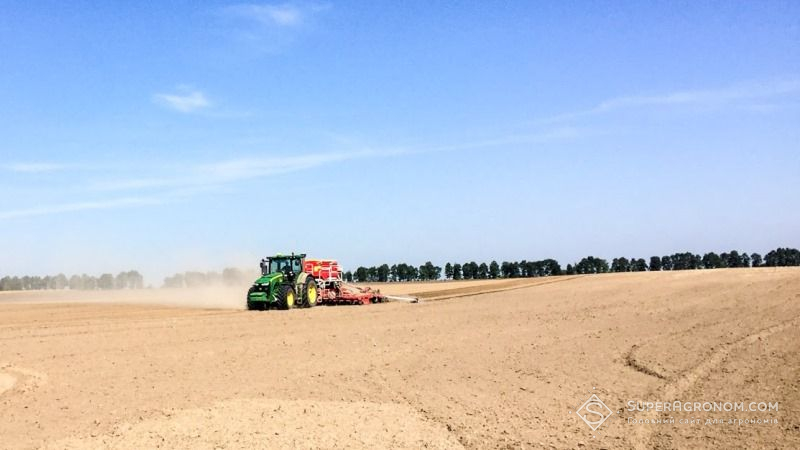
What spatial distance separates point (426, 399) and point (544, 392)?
233cm

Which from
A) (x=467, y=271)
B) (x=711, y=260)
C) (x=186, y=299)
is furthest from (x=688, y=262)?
(x=186, y=299)

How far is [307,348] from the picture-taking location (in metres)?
18.0

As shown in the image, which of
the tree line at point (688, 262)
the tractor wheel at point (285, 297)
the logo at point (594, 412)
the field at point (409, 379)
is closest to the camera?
the field at point (409, 379)

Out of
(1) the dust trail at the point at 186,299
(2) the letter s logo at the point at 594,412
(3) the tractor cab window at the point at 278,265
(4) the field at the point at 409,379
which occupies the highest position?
(3) the tractor cab window at the point at 278,265

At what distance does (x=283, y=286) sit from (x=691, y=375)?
21.5 meters

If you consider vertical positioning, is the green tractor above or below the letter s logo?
above

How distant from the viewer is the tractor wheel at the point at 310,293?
107 feet

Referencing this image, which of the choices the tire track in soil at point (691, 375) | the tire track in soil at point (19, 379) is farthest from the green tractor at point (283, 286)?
the tire track in soil at point (691, 375)

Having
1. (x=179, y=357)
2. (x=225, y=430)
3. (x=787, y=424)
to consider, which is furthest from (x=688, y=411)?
(x=179, y=357)

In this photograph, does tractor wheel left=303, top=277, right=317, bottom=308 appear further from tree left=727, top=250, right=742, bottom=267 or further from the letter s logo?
tree left=727, top=250, right=742, bottom=267

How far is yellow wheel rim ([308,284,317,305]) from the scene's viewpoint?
108ft

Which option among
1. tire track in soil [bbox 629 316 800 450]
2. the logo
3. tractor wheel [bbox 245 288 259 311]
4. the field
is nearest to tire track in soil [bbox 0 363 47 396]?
the field

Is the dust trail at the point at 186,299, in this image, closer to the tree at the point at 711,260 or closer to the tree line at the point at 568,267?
the tree line at the point at 568,267

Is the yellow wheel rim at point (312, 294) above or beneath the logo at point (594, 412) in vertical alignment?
above
